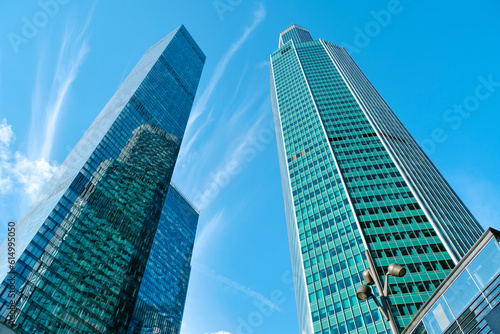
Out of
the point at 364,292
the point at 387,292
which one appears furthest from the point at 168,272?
the point at 387,292

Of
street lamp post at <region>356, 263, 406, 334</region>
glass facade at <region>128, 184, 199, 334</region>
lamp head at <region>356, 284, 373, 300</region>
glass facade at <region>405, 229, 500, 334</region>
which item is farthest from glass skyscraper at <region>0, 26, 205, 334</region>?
street lamp post at <region>356, 263, 406, 334</region>

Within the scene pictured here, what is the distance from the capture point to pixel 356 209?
7744 centimetres

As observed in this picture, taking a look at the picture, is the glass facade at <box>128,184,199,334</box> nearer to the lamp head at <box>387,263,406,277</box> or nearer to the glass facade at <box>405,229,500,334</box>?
the glass facade at <box>405,229,500,334</box>

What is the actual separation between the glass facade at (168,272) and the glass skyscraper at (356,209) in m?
43.1

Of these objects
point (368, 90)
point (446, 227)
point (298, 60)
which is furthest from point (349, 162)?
point (298, 60)

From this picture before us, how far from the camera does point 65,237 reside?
73562 millimetres

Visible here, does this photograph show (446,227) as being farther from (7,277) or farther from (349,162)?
(7,277)

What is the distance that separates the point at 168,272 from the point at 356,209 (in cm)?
7144

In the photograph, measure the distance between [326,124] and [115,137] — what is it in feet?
209

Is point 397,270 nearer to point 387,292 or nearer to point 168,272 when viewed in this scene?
point 387,292

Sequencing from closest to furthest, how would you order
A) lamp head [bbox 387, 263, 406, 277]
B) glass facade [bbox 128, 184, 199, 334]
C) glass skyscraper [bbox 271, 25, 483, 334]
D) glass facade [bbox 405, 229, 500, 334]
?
lamp head [bbox 387, 263, 406, 277] → glass facade [bbox 405, 229, 500, 334] → glass skyscraper [bbox 271, 25, 483, 334] → glass facade [bbox 128, 184, 199, 334]

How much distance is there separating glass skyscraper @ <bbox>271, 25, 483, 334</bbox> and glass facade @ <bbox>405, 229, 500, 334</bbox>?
34.7 meters

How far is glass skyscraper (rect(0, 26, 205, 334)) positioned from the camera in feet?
211

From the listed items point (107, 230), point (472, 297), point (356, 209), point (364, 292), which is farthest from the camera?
point (107, 230)
